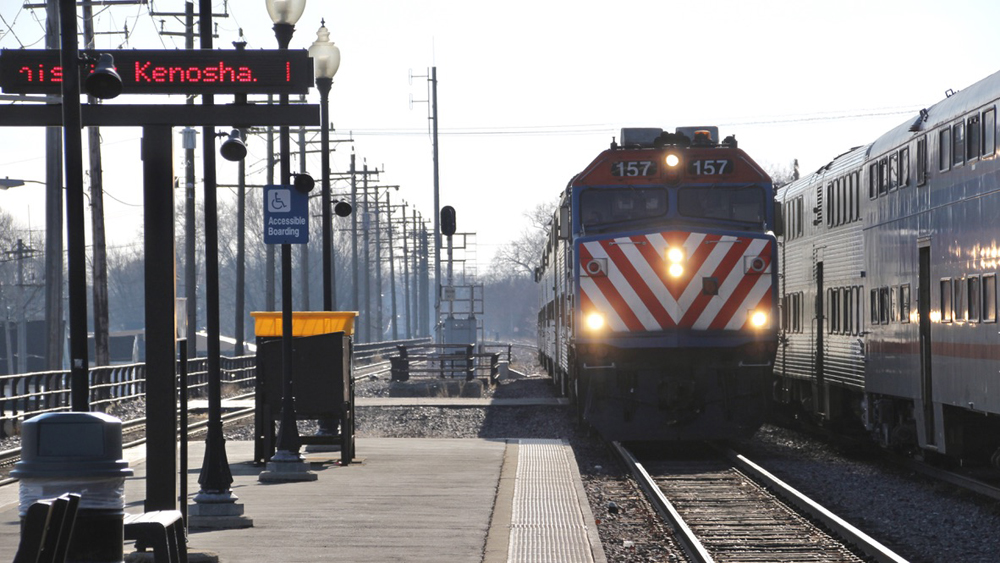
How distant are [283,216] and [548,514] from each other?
17.5 feet

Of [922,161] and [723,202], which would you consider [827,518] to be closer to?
[922,161]

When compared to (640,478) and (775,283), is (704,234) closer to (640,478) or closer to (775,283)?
(775,283)

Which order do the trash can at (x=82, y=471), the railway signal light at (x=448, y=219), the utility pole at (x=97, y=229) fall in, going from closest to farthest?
1. the trash can at (x=82, y=471)
2. the railway signal light at (x=448, y=219)
3. the utility pole at (x=97, y=229)

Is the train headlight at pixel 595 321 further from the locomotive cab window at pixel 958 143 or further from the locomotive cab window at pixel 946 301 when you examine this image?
the locomotive cab window at pixel 958 143

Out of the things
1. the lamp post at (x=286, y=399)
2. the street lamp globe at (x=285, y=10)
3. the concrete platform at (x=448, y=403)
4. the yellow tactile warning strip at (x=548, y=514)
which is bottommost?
the concrete platform at (x=448, y=403)

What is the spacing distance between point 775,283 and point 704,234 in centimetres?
120

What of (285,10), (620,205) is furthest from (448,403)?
(285,10)

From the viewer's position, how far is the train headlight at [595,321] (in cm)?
1900

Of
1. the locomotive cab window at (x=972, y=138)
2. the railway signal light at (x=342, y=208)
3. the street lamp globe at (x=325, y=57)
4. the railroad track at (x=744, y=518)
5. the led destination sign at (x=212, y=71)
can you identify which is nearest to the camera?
the led destination sign at (x=212, y=71)

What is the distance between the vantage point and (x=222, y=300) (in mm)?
134875

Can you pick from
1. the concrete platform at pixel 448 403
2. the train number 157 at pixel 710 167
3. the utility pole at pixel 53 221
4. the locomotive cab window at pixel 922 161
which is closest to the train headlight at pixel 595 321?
the train number 157 at pixel 710 167

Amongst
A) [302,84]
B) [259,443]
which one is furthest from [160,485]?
[259,443]

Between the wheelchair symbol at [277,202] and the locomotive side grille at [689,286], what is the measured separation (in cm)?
492

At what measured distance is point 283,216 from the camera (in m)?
15.6
